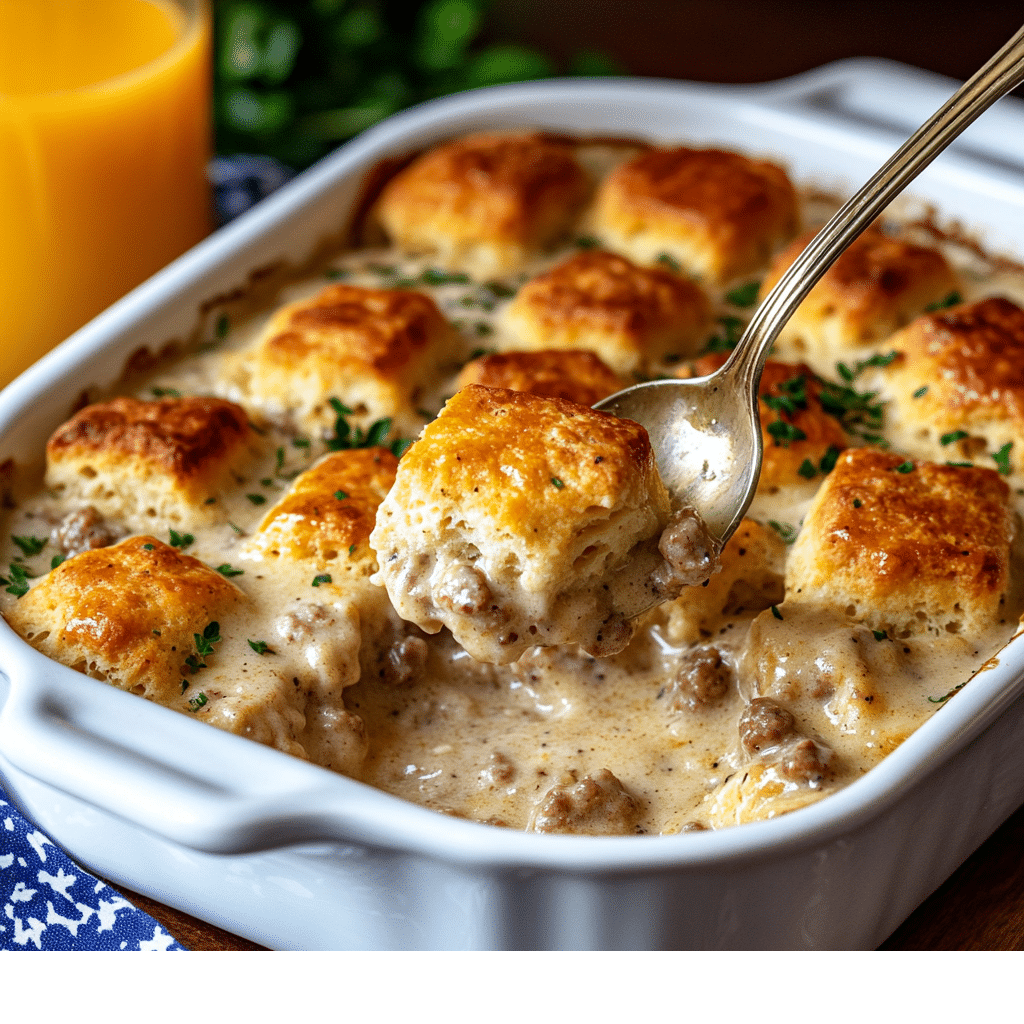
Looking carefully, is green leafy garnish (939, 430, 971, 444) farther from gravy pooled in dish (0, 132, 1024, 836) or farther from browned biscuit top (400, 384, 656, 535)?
browned biscuit top (400, 384, 656, 535)

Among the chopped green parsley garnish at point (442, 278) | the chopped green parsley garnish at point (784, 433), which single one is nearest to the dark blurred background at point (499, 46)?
the chopped green parsley garnish at point (442, 278)

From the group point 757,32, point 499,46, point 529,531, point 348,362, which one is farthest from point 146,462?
point 757,32

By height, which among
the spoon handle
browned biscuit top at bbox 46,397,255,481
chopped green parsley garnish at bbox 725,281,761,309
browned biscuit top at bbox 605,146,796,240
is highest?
the spoon handle

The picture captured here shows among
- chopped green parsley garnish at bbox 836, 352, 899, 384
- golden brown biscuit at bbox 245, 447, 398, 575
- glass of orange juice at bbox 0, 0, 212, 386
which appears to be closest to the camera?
golden brown biscuit at bbox 245, 447, 398, 575

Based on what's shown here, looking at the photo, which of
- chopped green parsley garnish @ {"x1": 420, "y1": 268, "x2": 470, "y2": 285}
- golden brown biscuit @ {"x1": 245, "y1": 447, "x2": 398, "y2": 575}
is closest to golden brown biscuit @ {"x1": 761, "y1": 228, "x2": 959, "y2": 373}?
chopped green parsley garnish @ {"x1": 420, "y1": 268, "x2": 470, "y2": 285}

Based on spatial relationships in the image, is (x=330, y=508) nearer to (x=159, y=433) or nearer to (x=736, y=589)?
(x=159, y=433)

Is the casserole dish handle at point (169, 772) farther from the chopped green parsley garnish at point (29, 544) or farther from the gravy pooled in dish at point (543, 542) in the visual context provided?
the chopped green parsley garnish at point (29, 544)
